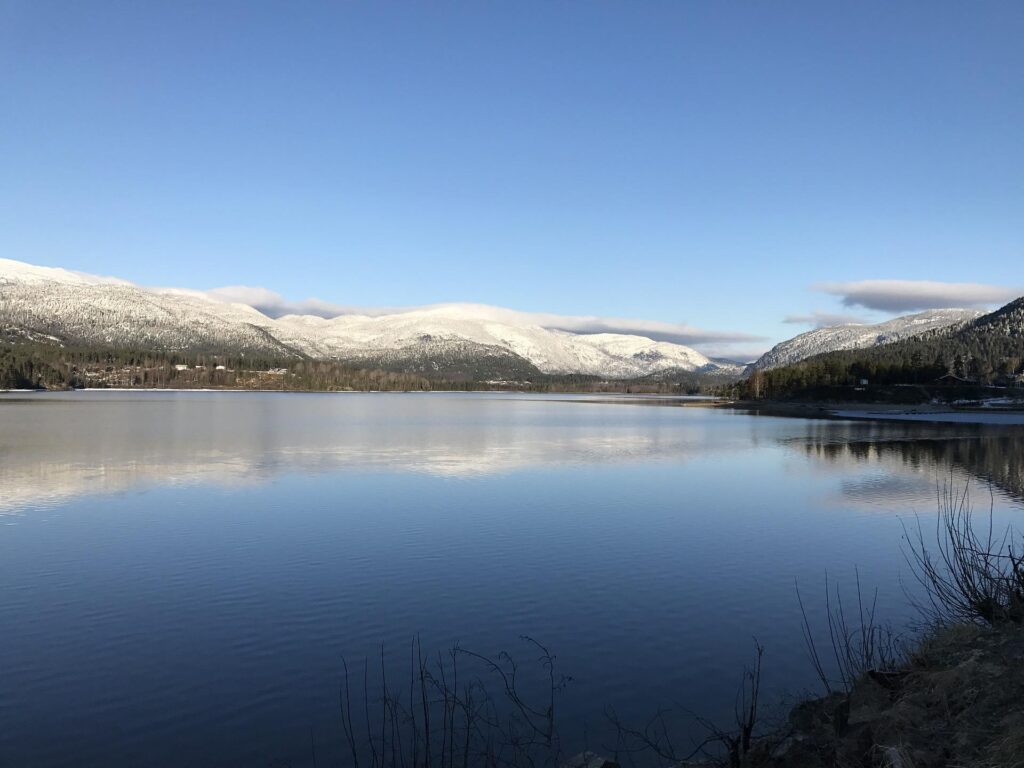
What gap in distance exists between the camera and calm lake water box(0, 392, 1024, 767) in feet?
32.3

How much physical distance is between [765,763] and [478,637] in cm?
597

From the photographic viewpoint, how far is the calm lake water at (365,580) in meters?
9.85

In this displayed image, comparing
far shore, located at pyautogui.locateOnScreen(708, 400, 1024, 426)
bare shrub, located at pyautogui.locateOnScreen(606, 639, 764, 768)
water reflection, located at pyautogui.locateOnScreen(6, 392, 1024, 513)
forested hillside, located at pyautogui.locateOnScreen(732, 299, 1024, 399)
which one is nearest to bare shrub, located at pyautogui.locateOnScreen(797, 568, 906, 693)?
bare shrub, located at pyautogui.locateOnScreen(606, 639, 764, 768)

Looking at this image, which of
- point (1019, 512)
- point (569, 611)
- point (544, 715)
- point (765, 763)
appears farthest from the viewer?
point (1019, 512)

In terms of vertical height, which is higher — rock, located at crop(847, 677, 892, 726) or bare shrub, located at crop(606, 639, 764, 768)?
rock, located at crop(847, 677, 892, 726)

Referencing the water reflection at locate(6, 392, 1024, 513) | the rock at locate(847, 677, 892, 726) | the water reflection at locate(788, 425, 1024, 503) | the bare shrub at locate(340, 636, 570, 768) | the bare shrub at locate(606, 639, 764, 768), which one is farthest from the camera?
the water reflection at locate(788, 425, 1024, 503)

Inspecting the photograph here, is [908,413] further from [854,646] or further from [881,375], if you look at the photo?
→ [854,646]

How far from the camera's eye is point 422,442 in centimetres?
5347

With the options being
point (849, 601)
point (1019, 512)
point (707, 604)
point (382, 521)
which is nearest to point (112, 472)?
point (382, 521)

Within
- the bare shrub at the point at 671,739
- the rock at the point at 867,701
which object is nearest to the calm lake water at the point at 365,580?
the bare shrub at the point at 671,739

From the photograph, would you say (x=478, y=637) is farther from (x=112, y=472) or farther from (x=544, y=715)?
(x=112, y=472)

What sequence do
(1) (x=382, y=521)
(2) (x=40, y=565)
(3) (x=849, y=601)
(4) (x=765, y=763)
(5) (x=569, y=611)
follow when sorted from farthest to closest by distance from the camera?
(1) (x=382, y=521)
(2) (x=40, y=565)
(3) (x=849, y=601)
(5) (x=569, y=611)
(4) (x=765, y=763)

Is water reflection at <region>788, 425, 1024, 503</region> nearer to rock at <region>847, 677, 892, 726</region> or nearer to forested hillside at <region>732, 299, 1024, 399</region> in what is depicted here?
rock at <region>847, 677, 892, 726</region>

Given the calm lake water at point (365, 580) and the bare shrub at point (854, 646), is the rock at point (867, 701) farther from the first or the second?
the calm lake water at point (365, 580)
